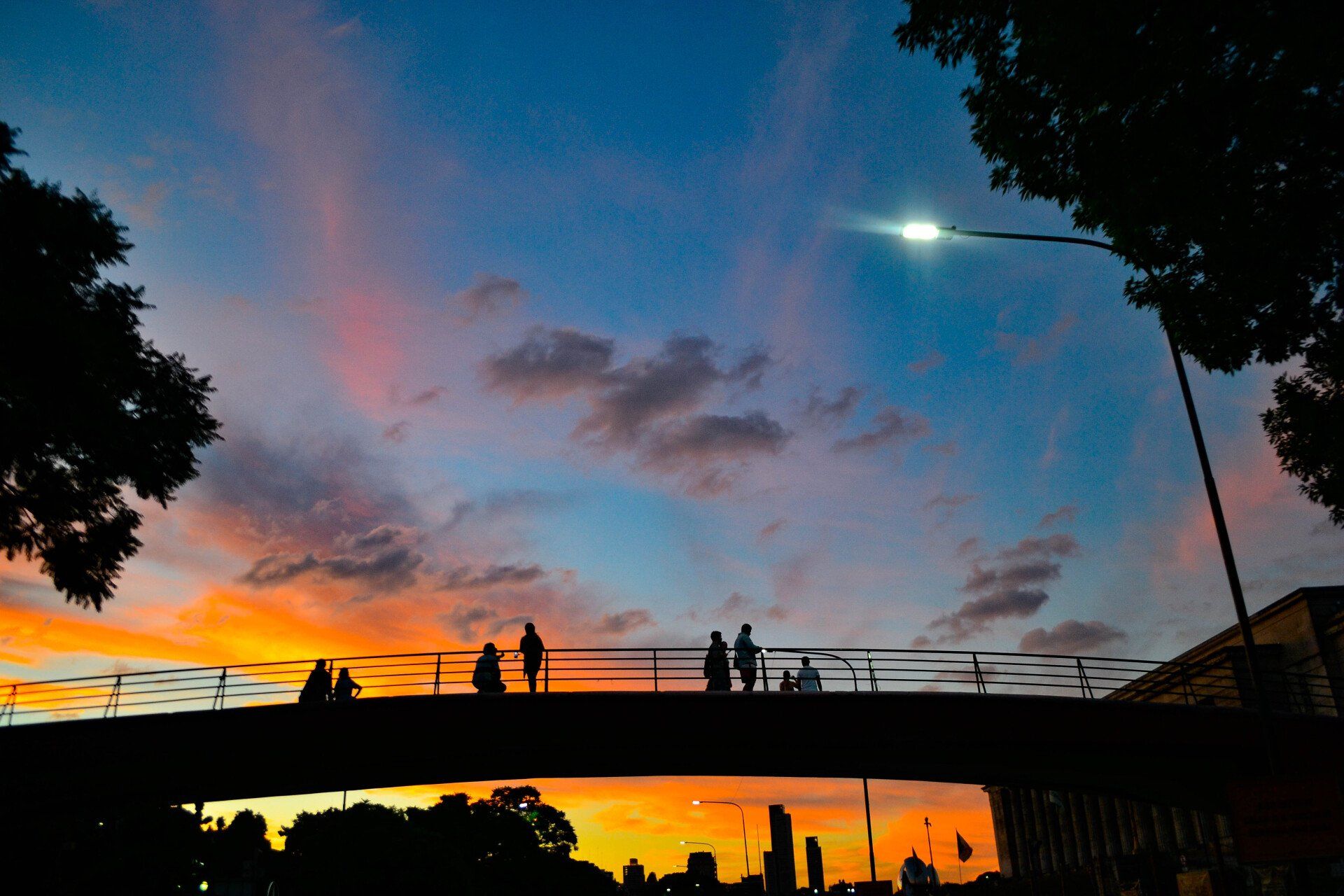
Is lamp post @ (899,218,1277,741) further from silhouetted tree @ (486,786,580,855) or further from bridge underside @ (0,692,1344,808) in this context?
silhouetted tree @ (486,786,580,855)

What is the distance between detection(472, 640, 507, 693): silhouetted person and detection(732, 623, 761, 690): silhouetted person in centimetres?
601

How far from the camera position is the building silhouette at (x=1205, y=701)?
1374 inches

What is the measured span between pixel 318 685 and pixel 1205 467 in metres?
20.6

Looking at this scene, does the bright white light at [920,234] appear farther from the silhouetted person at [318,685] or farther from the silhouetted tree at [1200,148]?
the silhouetted person at [318,685]

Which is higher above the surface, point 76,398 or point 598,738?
point 76,398

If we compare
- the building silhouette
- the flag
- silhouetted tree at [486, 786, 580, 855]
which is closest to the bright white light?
the building silhouette

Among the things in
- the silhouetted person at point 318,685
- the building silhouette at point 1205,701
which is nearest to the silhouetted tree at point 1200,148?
the building silhouette at point 1205,701

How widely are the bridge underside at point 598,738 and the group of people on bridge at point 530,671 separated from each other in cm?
54

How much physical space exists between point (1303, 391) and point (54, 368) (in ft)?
75.7

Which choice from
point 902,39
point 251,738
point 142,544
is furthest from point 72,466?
point 902,39

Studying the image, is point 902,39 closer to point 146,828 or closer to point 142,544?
point 142,544

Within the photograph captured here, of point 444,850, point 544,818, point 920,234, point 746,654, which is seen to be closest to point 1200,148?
point 920,234

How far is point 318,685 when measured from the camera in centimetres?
2345

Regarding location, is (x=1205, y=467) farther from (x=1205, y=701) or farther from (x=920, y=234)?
(x=1205, y=701)
